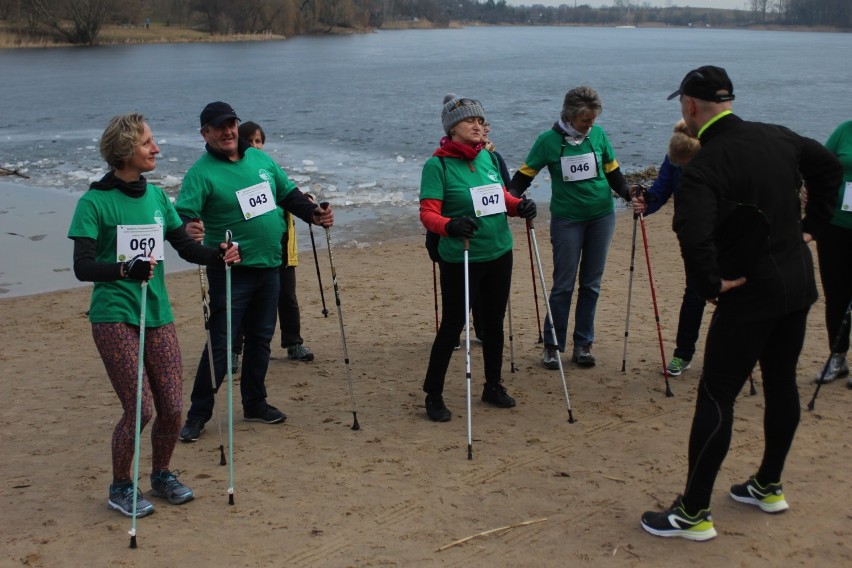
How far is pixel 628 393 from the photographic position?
22.1 feet

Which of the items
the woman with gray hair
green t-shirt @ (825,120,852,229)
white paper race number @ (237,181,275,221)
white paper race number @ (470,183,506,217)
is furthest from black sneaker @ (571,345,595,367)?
white paper race number @ (237,181,275,221)

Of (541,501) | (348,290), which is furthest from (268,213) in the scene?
(348,290)

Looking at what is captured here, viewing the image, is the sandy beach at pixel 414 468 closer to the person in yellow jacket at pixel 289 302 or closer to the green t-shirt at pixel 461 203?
the person in yellow jacket at pixel 289 302

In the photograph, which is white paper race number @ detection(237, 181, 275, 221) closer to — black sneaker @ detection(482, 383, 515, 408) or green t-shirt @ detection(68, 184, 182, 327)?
green t-shirt @ detection(68, 184, 182, 327)

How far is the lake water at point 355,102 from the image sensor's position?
2041 centimetres

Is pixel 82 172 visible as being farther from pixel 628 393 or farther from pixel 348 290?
pixel 628 393

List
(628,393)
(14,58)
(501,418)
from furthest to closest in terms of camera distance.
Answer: (14,58) → (628,393) → (501,418)

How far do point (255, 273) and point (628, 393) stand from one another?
8.71 ft

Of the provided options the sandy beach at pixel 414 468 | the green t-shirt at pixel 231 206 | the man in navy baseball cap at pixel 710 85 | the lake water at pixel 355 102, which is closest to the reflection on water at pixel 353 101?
the lake water at pixel 355 102

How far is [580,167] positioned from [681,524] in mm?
3139

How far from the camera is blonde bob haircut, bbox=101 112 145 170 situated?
4645mm

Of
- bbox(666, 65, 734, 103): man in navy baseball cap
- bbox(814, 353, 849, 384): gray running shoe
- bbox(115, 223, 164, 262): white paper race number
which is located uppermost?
bbox(666, 65, 734, 103): man in navy baseball cap

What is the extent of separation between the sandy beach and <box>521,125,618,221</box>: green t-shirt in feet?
3.83

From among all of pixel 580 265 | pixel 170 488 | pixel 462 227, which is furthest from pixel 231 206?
pixel 580 265
